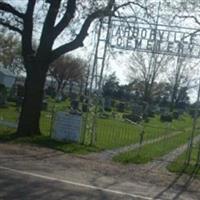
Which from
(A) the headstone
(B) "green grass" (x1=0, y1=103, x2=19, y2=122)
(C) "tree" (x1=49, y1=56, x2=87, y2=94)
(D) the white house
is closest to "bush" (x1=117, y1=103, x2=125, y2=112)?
(D) the white house

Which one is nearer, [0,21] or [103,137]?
[0,21]

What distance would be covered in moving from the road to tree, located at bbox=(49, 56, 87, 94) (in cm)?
6794

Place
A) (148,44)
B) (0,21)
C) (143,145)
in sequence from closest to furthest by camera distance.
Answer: (148,44)
(0,21)
(143,145)

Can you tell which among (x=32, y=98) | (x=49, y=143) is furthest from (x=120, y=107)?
(x=49, y=143)

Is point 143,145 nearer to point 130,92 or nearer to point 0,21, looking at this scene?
point 0,21

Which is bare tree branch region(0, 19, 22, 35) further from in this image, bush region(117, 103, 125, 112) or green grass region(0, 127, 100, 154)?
bush region(117, 103, 125, 112)

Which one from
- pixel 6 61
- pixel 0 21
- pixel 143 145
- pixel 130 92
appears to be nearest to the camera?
pixel 0 21

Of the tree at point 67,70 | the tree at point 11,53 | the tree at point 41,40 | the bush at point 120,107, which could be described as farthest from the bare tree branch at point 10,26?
the tree at point 67,70

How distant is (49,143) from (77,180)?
619cm

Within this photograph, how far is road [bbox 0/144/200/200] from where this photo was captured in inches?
373

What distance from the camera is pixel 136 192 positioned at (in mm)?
10516

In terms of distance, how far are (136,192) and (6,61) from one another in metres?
70.3

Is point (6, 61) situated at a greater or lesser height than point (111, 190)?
greater

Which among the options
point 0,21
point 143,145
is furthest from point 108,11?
point 143,145
